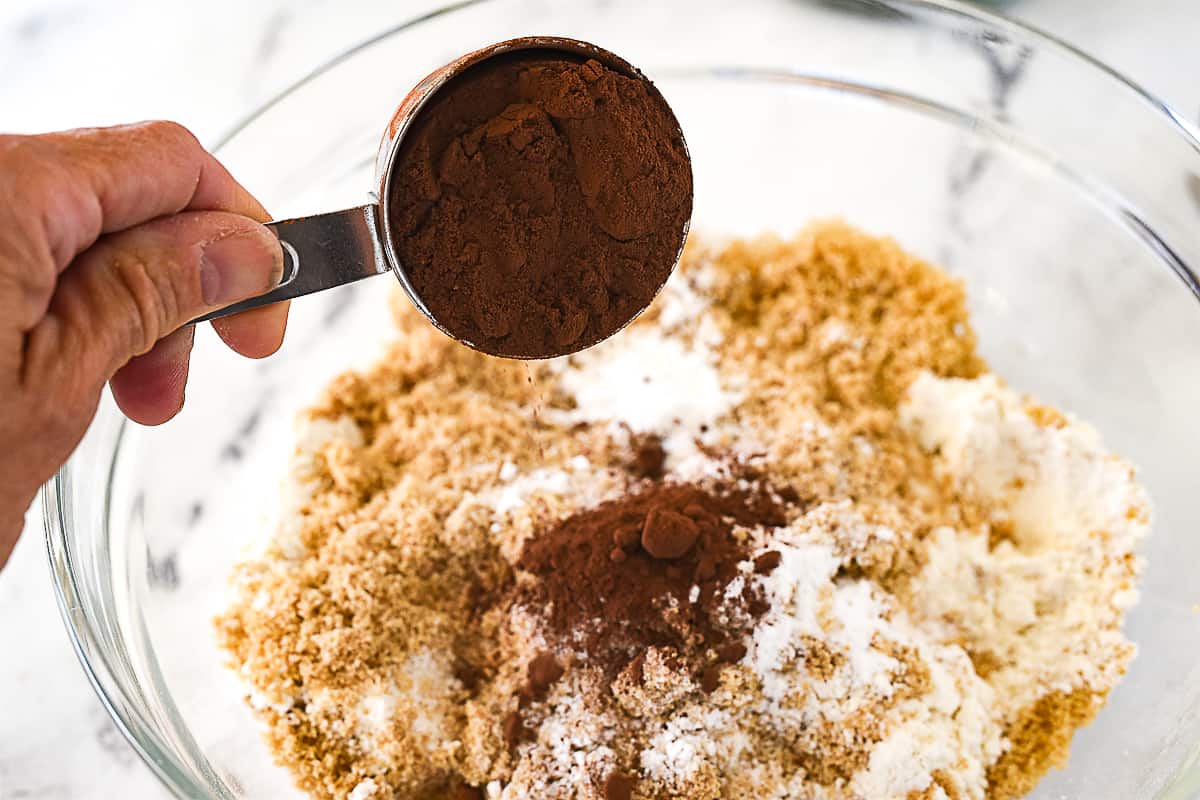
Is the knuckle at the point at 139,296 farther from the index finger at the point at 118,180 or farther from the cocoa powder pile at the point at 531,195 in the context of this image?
the cocoa powder pile at the point at 531,195

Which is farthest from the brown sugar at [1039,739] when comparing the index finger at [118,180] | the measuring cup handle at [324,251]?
the index finger at [118,180]

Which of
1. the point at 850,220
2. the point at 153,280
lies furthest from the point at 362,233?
the point at 850,220

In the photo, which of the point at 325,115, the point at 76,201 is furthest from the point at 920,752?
the point at 325,115

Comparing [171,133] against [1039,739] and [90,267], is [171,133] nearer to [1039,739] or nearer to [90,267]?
[90,267]

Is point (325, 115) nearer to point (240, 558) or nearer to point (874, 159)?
point (240, 558)

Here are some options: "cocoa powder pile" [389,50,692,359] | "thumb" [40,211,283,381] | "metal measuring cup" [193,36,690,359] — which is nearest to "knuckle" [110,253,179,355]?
"thumb" [40,211,283,381]

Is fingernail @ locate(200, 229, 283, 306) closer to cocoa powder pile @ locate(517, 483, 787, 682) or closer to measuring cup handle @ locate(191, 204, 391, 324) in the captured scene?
measuring cup handle @ locate(191, 204, 391, 324)

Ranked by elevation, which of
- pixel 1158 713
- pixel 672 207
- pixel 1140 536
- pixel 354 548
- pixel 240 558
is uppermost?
pixel 672 207
